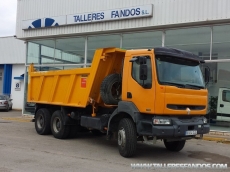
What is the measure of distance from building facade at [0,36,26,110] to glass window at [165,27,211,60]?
17.0 metres

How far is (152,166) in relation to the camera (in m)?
7.18

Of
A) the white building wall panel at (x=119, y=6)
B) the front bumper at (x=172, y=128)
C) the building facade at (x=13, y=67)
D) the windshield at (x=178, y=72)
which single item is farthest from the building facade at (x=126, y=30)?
the building facade at (x=13, y=67)

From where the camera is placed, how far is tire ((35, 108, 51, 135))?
456 inches

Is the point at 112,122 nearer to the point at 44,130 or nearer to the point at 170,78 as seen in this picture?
the point at 170,78

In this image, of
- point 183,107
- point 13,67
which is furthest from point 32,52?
point 183,107

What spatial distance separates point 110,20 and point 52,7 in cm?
430

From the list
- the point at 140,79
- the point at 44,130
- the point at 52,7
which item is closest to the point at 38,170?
the point at 140,79

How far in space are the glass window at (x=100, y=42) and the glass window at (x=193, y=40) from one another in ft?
9.33

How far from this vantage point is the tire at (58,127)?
34.9 ft

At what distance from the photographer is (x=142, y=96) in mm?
7645

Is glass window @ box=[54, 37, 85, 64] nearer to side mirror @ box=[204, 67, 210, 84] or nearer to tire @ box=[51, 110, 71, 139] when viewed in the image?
tire @ box=[51, 110, 71, 139]

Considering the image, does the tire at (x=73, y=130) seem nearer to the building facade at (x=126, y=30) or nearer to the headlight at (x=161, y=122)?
the headlight at (x=161, y=122)

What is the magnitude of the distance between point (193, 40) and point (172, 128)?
24.2 ft

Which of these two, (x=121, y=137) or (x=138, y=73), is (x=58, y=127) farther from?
(x=138, y=73)
